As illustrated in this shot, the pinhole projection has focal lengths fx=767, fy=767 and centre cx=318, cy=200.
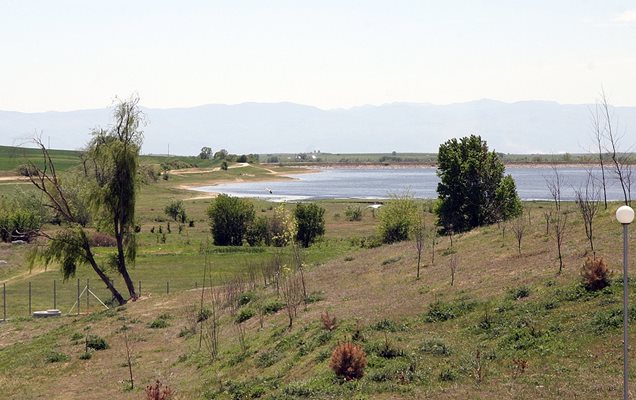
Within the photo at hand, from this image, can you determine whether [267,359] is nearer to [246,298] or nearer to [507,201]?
[246,298]

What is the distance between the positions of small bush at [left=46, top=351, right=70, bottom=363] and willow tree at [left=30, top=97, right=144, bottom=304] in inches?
625

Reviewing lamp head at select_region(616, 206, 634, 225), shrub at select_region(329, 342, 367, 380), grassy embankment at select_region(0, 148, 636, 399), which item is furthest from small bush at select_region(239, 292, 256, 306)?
lamp head at select_region(616, 206, 634, 225)

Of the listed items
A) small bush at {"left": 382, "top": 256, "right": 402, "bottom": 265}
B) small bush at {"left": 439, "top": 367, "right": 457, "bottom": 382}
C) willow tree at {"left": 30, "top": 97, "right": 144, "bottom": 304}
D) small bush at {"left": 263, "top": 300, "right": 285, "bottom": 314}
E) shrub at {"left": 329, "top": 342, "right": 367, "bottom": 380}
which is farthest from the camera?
willow tree at {"left": 30, "top": 97, "right": 144, "bottom": 304}

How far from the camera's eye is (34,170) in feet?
157

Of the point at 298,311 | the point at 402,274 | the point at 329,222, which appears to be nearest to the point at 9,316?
the point at 298,311

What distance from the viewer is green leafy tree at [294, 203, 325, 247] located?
252 ft

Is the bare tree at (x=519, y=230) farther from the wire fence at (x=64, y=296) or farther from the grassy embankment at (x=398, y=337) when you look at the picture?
the wire fence at (x=64, y=296)

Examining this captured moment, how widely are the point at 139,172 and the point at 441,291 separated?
27083 mm

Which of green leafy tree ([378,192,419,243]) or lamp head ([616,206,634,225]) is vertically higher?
lamp head ([616,206,634,225])

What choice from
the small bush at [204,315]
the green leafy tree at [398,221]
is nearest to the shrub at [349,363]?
the small bush at [204,315]

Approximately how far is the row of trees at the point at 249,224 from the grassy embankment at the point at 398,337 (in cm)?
3024

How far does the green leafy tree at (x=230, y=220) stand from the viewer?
78.0 meters

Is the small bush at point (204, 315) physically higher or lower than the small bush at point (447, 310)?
lower

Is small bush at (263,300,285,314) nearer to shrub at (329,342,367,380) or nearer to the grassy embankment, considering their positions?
the grassy embankment
